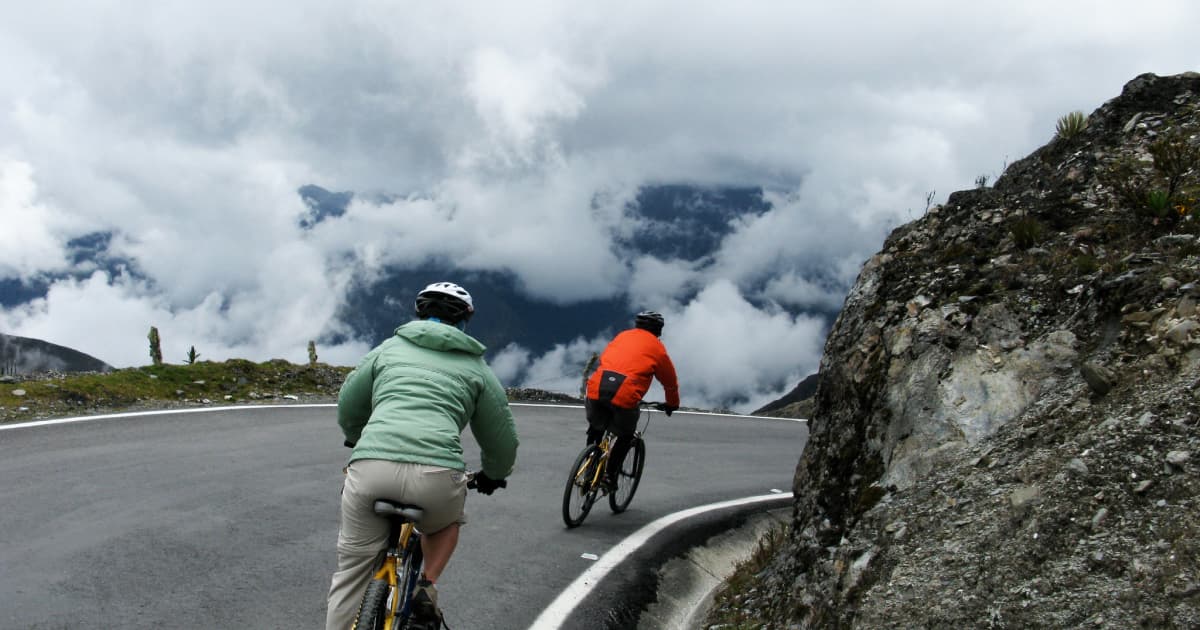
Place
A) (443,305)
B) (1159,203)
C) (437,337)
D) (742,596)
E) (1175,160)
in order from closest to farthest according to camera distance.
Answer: (437,337)
(443,305)
(1159,203)
(742,596)
(1175,160)

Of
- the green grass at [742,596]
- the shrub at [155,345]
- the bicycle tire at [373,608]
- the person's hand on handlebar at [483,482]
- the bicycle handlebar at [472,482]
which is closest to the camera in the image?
the bicycle tire at [373,608]

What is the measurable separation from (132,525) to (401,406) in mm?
3918

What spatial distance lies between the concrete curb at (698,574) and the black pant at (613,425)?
1.12 metres

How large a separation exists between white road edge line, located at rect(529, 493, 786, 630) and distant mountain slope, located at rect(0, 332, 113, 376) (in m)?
9.56

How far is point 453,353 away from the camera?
13.1 ft

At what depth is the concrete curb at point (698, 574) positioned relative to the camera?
5.90m

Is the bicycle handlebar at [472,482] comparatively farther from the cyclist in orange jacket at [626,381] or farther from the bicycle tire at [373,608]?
the cyclist in orange jacket at [626,381]

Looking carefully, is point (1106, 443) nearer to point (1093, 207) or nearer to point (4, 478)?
point (1093, 207)

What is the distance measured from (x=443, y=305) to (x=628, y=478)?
15.9ft

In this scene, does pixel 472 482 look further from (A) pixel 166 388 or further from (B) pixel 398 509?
(A) pixel 166 388

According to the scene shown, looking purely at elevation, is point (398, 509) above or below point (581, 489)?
above

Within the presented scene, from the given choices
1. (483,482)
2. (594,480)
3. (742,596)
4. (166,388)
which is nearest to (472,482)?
(483,482)

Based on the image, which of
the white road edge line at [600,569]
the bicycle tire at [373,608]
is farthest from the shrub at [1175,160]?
the bicycle tire at [373,608]

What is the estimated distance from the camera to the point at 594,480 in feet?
25.7
